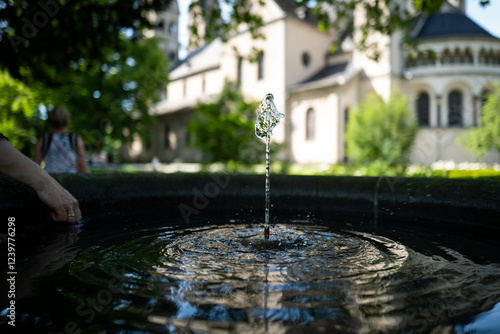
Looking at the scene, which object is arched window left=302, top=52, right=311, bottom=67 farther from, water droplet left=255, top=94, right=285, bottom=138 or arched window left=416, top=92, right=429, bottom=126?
water droplet left=255, top=94, right=285, bottom=138

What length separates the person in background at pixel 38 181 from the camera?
179cm

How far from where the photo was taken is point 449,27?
28109 millimetres

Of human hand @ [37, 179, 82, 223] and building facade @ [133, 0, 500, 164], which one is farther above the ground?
building facade @ [133, 0, 500, 164]

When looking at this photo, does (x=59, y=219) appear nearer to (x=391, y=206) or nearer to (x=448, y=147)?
(x=391, y=206)

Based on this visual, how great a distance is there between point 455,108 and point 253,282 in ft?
97.6

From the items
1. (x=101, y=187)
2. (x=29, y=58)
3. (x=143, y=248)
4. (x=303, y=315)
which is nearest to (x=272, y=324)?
(x=303, y=315)

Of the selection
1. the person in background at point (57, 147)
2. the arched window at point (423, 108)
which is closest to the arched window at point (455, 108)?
the arched window at point (423, 108)

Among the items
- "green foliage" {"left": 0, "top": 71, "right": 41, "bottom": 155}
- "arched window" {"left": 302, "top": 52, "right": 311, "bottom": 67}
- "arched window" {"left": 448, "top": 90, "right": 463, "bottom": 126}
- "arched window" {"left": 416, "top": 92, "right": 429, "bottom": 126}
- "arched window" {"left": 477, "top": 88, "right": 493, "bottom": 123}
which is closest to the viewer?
"green foliage" {"left": 0, "top": 71, "right": 41, "bottom": 155}

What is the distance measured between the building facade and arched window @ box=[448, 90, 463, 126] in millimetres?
63

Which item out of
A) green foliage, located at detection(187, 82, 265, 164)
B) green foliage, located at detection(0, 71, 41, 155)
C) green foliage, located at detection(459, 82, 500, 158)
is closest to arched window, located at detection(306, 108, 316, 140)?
green foliage, located at detection(459, 82, 500, 158)

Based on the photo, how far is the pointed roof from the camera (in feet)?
89.0

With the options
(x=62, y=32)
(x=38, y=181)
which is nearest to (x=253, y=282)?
(x=38, y=181)

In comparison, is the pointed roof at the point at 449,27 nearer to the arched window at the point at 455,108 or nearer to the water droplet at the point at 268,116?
the arched window at the point at 455,108

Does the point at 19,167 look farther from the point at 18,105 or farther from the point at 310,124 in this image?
the point at 310,124
